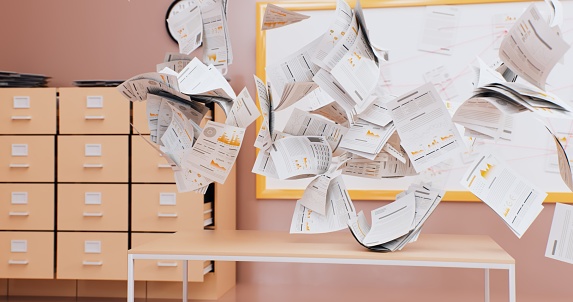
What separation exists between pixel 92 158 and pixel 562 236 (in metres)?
2.32

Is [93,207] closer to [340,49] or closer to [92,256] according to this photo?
[92,256]

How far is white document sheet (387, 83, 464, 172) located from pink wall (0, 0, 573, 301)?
1738 mm

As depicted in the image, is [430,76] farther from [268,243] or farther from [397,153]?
[268,243]

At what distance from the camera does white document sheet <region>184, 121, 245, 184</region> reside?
2012 millimetres

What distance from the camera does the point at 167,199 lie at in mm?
3322

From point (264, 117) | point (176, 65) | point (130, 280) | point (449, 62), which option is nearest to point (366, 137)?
point (264, 117)

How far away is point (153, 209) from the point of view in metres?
3.33

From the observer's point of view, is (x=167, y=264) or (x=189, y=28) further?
(x=167, y=264)

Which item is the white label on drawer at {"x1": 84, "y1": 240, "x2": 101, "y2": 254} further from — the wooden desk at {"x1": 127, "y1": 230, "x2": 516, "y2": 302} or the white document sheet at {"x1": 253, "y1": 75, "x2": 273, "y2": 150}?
the white document sheet at {"x1": 253, "y1": 75, "x2": 273, "y2": 150}

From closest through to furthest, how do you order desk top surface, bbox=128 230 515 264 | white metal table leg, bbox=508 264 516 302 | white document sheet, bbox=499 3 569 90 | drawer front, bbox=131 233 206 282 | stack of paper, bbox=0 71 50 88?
white document sheet, bbox=499 3 569 90
white metal table leg, bbox=508 264 516 302
desk top surface, bbox=128 230 515 264
drawer front, bbox=131 233 206 282
stack of paper, bbox=0 71 50 88

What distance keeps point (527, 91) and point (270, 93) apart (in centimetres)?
76

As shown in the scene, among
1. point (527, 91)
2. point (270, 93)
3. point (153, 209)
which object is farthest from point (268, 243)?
point (153, 209)

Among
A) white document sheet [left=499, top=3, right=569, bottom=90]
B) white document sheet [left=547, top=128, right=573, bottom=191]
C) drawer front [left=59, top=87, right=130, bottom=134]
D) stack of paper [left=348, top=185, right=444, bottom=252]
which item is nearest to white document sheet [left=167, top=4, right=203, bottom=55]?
stack of paper [left=348, top=185, right=444, bottom=252]

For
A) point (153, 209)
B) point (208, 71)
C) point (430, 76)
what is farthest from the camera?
point (430, 76)
